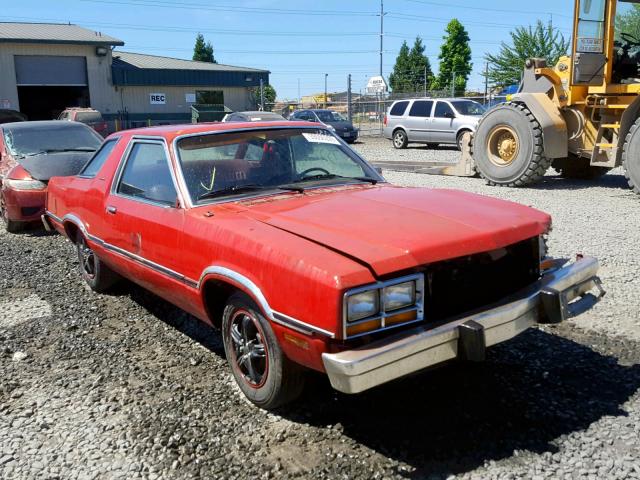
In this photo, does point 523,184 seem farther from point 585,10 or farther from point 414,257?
point 414,257

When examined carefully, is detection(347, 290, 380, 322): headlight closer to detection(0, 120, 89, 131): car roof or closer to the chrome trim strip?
the chrome trim strip

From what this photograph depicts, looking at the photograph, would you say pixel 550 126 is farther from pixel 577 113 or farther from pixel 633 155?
pixel 633 155

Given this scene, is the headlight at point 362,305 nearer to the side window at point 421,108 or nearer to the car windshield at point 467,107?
the car windshield at point 467,107

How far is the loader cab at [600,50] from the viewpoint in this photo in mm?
9562

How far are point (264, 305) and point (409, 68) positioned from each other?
225ft

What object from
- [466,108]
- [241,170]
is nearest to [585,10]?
[241,170]

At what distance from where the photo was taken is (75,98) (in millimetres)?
35594

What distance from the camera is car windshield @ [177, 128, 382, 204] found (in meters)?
4.09

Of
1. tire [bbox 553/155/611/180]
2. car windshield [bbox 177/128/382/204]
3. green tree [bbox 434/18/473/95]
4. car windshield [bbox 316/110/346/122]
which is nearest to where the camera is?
car windshield [bbox 177/128/382/204]

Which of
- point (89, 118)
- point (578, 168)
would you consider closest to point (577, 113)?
point (578, 168)

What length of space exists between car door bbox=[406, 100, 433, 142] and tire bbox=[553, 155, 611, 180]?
358 inches

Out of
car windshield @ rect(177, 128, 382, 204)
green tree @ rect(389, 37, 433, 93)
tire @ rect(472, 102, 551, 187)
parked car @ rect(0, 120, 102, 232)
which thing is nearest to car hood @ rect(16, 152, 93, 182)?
parked car @ rect(0, 120, 102, 232)

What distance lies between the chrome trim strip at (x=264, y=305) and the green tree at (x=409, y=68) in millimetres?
63607

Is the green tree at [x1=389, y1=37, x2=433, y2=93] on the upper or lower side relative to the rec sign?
upper
